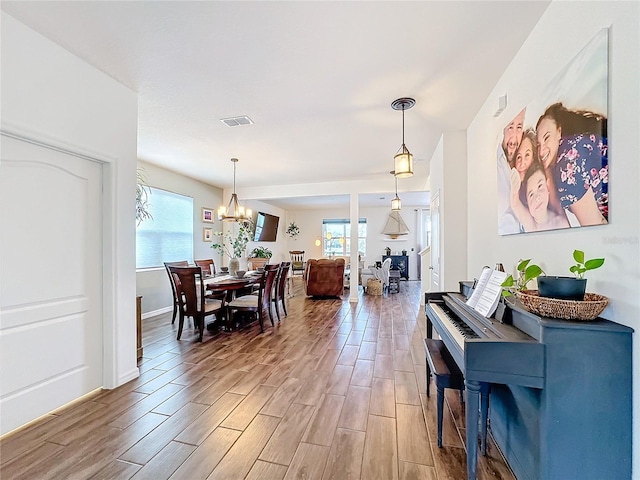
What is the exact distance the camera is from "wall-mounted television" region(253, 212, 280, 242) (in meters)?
8.51

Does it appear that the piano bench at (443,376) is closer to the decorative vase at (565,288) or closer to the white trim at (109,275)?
the decorative vase at (565,288)

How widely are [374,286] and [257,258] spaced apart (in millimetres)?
3231

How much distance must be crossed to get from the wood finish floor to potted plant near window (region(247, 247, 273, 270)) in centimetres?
454

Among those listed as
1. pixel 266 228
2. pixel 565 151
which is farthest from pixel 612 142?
pixel 266 228

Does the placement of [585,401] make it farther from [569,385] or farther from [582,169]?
[582,169]

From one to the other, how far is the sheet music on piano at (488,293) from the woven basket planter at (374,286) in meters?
5.29

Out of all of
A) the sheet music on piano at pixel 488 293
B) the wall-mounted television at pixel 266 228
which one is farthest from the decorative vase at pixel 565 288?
the wall-mounted television at pixel 266 228

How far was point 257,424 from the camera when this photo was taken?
1994mm

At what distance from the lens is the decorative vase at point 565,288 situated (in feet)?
4.19

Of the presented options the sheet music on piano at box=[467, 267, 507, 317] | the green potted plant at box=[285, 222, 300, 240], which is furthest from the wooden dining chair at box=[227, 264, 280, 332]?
the green potted plant at box=[285, 222, 300, 240]

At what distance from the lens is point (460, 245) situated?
148 inches

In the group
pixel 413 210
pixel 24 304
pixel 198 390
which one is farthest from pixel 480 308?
pixel 413 210

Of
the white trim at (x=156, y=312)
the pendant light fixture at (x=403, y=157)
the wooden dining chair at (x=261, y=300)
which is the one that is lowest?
the white trim at (x=156, y=312)

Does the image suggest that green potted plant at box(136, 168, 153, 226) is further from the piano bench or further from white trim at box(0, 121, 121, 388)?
the piano bench
